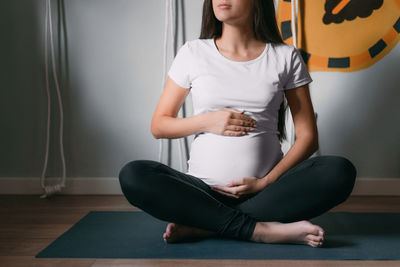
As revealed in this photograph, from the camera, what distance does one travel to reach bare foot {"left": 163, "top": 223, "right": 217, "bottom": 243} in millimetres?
1302

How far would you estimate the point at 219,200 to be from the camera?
1.41 metres

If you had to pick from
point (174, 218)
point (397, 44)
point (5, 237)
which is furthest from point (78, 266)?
point (397, 44)

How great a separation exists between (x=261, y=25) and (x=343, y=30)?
25.5 inches

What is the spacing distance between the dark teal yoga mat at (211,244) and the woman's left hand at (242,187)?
0.49 ft

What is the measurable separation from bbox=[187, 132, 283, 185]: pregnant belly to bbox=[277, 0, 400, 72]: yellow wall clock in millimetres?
760

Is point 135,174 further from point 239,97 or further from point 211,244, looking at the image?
point 239,97

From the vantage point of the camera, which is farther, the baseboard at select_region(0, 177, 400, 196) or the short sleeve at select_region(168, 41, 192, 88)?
the baseboard at select_region(0, 177, 400, 196)

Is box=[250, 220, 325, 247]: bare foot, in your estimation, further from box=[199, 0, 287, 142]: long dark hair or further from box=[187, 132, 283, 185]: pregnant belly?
box=[199, 0, 287, 142]: long dark hair

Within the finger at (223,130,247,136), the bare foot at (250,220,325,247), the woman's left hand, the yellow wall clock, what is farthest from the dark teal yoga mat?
the yellow wall clock

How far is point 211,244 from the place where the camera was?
4.27ft

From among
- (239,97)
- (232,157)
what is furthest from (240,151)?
(239,97)

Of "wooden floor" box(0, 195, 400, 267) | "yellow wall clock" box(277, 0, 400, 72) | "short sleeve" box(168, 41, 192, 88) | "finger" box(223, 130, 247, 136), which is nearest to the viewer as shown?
"wooden floor" box(0, 195, 400, 267)

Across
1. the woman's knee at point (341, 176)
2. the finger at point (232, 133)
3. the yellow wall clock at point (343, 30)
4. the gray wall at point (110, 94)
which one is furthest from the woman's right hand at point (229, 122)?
the yellow wall clock at point (343, 30)

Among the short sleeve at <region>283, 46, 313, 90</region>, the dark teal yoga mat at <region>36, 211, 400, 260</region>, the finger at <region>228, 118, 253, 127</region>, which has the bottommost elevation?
the dark teal yoga mat at <region>36, 211, 400, 260</region>
